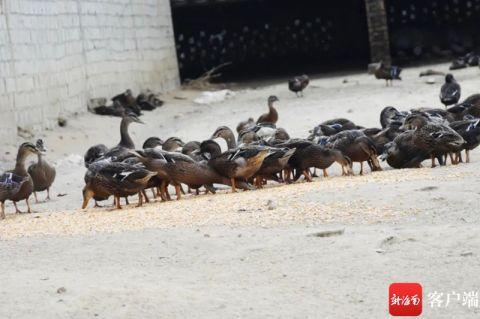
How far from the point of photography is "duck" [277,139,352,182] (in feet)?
40.6

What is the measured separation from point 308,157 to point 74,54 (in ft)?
34.7

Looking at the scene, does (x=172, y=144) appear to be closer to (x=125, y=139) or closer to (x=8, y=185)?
(x=125, y=139)

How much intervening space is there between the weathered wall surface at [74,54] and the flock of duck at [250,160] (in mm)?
4877

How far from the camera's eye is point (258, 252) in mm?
8289

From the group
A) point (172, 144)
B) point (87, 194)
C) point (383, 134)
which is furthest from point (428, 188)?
point (172, 144)

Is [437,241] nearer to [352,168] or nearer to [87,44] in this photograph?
[352,168]

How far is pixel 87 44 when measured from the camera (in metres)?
22.9

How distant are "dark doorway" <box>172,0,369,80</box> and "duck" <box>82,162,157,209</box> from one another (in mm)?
23002

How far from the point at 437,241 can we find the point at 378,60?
21.3 meters


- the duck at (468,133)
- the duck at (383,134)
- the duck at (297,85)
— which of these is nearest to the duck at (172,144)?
the duck at (383,134)

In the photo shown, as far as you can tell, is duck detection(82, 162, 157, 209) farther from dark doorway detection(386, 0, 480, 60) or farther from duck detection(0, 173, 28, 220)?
dark doorway detection(386, 0, 480, 60)

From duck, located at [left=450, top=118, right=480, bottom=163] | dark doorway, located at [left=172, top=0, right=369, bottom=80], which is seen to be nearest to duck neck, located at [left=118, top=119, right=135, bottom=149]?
duck, located at [left=450, top=118, right=480, bottom=163]

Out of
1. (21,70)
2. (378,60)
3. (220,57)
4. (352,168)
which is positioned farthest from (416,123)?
(220,57)

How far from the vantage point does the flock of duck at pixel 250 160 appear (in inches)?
464
